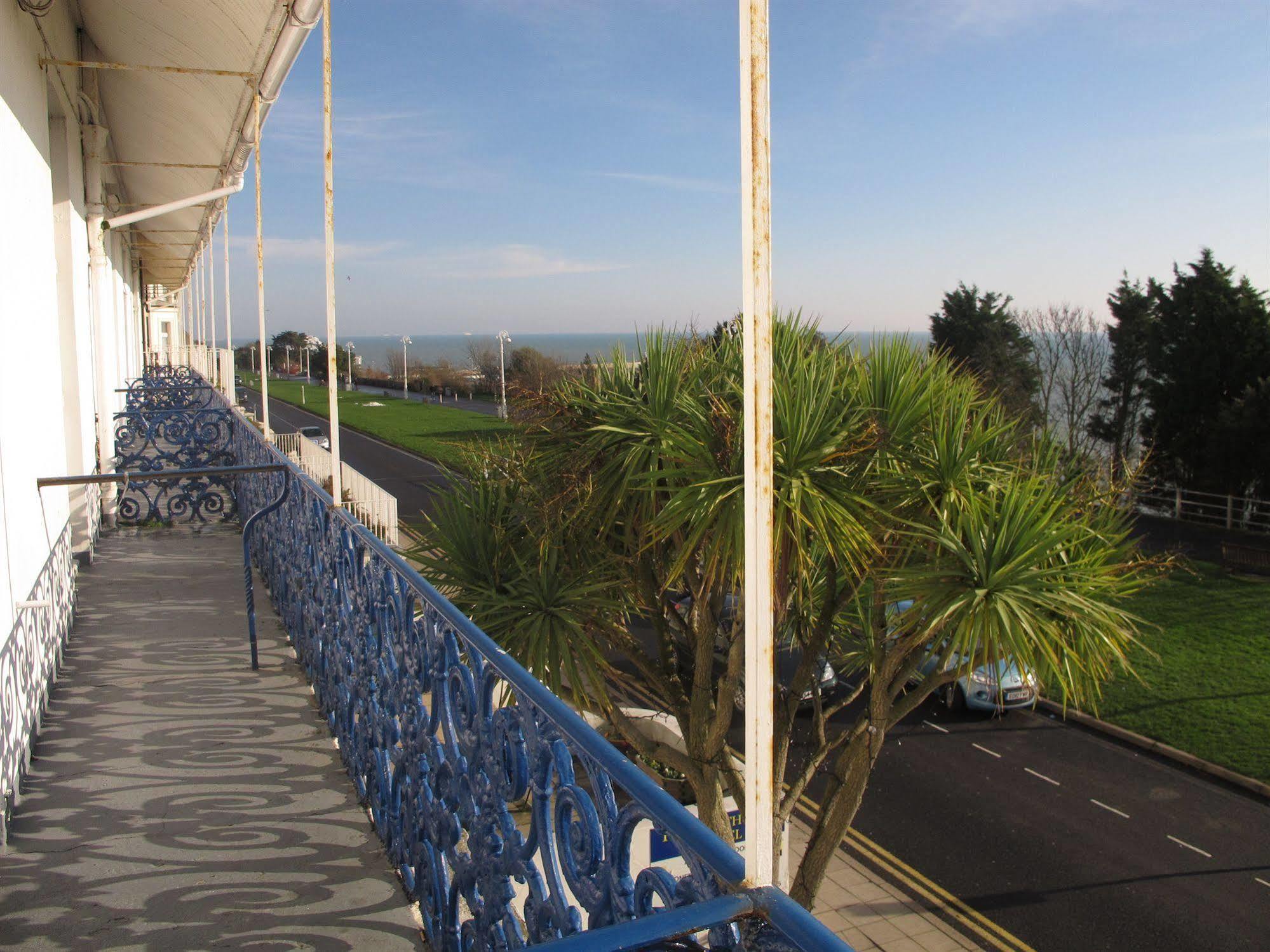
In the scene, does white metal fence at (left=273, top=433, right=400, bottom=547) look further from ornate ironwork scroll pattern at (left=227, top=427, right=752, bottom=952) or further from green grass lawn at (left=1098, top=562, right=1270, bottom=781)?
green grass lawn at (left=1098, top=562, right=1270, bottom=781)

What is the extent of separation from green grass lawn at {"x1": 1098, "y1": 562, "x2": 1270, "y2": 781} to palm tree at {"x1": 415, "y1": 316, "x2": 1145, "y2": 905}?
4.60 meters

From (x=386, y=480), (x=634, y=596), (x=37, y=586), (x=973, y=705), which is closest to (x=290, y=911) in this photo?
(x=37, y=586)

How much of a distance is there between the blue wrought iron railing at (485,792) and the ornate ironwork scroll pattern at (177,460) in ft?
15.7

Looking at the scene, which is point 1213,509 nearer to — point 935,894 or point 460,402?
point 935,894

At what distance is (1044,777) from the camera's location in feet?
34.8

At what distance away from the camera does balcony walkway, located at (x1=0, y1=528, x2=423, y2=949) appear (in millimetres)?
2604

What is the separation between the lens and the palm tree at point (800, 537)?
4.71m

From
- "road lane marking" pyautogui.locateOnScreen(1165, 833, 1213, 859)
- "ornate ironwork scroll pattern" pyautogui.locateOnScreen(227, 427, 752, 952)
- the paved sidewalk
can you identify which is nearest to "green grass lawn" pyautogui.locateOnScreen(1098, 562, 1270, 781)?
"road lane marking" pyautogui.locateOnScreen(1165, 833, 1213, 859)

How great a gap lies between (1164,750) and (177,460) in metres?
11.3

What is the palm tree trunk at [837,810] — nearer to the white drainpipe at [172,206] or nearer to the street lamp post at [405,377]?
the white drainpipe at [172,206]

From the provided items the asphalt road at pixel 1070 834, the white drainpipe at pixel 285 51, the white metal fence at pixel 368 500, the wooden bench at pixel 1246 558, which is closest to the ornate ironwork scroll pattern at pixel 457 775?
the white drainpipe at pixel 285 51

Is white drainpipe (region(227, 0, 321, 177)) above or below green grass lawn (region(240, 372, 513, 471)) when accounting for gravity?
above

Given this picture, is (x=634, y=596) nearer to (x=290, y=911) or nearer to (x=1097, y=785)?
(x=290, y=911)

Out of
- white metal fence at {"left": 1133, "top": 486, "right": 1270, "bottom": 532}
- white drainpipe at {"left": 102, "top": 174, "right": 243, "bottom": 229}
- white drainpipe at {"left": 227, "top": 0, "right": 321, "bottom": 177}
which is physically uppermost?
white drainpipe at {"left": 227, "top": 0, "right": 321, "bottom": 177}
